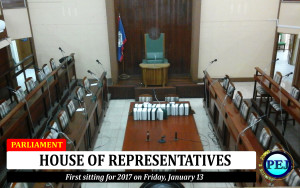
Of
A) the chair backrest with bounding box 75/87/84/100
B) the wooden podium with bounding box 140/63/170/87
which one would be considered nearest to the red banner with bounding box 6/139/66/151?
the chair backrest with bounding box 75/87/84/100

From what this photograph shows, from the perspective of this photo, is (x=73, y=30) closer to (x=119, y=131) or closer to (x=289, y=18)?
(x=119, y=131)

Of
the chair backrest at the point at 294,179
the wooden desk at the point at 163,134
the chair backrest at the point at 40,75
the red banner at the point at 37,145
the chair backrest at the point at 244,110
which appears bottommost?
the wooden desk at the point at 163,134

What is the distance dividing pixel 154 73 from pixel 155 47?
91 cm

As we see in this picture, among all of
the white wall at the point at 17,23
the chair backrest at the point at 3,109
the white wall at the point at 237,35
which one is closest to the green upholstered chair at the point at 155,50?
the white wall at the point at 237,35

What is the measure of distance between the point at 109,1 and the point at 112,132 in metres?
3.87

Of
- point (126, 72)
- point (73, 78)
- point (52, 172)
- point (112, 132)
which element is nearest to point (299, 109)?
Result: point (112, 132)

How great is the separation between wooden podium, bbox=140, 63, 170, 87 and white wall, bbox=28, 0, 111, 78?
1448mm

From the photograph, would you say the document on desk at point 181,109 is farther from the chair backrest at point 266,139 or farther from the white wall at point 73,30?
the white wall at point 73,30

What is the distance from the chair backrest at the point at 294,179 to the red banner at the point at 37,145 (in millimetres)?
3217

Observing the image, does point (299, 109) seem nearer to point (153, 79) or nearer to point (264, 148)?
point (264, 148)

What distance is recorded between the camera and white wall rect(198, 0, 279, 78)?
809 cm

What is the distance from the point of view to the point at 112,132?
20.6 ft

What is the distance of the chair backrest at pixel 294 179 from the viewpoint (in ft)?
11.1

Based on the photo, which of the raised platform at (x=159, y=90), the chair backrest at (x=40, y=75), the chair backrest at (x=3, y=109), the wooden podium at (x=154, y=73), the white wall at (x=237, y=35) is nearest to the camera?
the chair backrest at (x=3, y=109)
